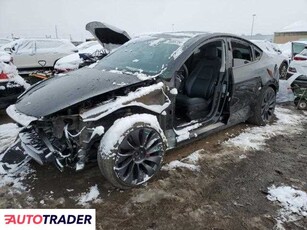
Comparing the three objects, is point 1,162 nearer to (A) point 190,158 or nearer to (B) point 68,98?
(B) point 68,98

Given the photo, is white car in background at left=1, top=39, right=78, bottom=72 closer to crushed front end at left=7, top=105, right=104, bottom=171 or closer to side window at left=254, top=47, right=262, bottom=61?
side window at left=254, top=47, right=262, bottom=61

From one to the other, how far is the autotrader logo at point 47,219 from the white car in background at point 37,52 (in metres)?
9.46

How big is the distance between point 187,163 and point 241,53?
2.05 meters

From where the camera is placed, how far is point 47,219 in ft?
8.66

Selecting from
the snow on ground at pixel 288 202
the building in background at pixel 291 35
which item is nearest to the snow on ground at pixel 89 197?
the snow on ground at pixel 288 202

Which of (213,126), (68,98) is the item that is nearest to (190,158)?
(213,126)

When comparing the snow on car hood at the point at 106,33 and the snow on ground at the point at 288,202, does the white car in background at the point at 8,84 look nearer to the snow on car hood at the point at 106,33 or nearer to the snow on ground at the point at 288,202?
the snow on car hood at the point at 106,33

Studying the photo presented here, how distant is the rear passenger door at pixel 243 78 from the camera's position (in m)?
4.38

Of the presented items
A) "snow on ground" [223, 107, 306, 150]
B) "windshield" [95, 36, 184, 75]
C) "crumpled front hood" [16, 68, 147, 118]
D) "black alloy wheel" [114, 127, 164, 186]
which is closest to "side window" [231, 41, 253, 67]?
"windshield" [95, 36, 184, 75]

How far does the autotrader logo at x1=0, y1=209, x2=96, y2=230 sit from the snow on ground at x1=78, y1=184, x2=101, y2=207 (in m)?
0.18

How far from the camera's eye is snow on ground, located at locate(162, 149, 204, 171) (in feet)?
12.1

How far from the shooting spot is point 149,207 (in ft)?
9.48

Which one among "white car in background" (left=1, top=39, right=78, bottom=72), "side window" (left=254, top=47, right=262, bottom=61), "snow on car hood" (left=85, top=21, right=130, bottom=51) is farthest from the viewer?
"white car in background" (left=1, top=39, right=78, bottom=72)

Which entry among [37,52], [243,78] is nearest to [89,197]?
[243,78]
